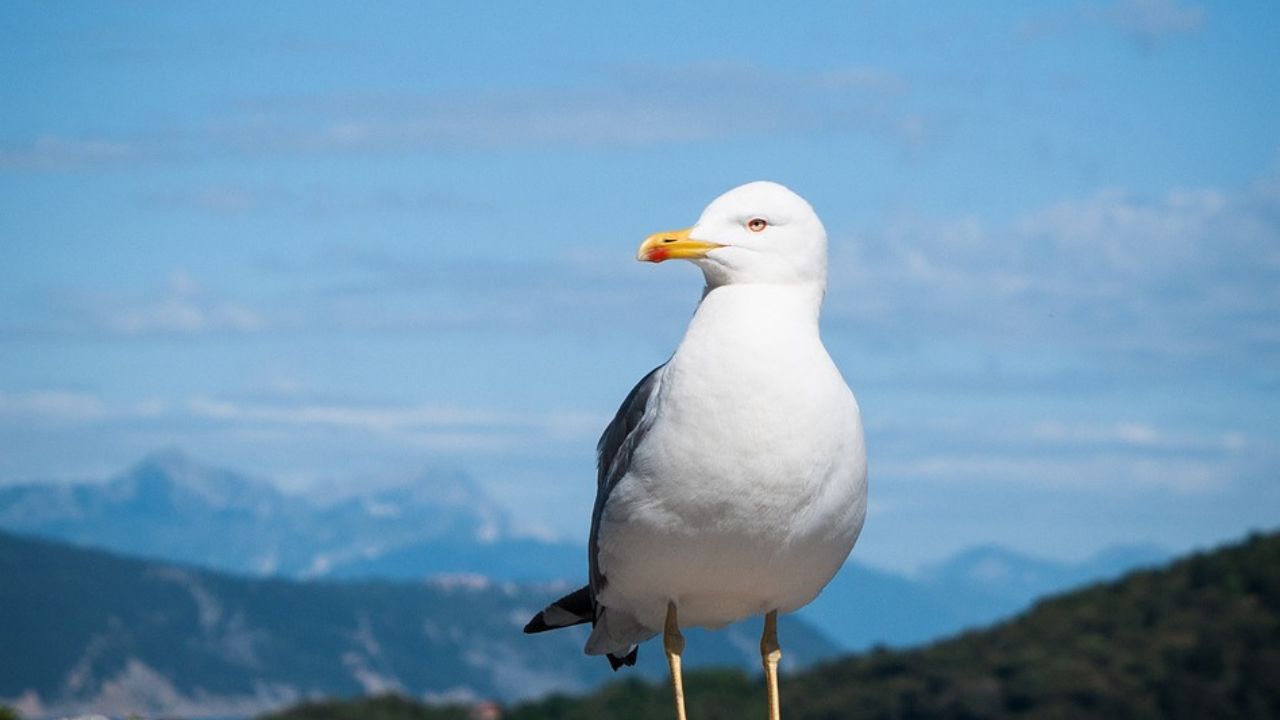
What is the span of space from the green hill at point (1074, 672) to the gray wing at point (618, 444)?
58.4 meters

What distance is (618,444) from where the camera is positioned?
1002 cm

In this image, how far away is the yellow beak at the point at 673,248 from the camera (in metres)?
9.21

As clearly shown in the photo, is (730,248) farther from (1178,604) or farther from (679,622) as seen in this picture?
(1178,604)

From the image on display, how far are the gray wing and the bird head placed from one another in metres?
0.66

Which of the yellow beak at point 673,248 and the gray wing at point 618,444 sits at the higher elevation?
the yellow beak at point 673,248

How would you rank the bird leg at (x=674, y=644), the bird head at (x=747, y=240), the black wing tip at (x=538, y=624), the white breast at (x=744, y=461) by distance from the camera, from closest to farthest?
the white breast at (x=744, y=461)
the bird head at (x=747, y=240)
the bird leg at (x=674, y=644)
the black wing tip at (x=538, y=624)

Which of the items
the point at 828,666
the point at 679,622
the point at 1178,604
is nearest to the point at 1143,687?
the point at 1178,604

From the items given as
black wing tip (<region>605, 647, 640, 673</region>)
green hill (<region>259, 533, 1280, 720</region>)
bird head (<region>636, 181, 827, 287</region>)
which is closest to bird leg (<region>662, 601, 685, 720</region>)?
black wing tip (<region>605, 647, 640, 673</region>)

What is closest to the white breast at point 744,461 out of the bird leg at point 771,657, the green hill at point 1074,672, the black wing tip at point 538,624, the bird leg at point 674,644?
the bird leg at point 674,644

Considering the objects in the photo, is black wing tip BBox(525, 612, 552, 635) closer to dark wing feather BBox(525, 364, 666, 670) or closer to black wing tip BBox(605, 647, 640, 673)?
dark wing feather BBox(525, 364, 666, 670)

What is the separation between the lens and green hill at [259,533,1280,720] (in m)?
69.6

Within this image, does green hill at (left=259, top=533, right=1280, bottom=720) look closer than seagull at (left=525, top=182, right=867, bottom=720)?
No

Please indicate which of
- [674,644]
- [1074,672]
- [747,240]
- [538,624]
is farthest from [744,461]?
[1074,672]

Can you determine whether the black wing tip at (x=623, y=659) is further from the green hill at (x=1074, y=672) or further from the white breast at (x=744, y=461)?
the green hill at (x=1074, y=672)
